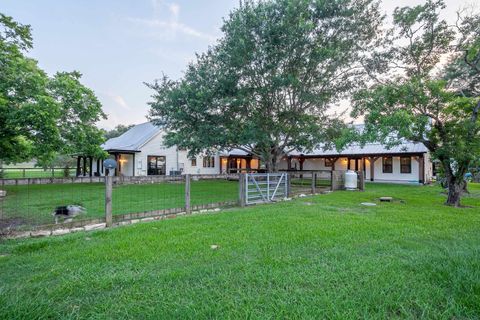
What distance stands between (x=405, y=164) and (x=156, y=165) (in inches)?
744

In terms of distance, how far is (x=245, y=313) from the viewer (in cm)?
205

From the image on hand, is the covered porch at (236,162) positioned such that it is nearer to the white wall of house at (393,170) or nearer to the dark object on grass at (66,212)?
the white wall of house at (393,170)

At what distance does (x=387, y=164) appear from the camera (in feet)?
64.6

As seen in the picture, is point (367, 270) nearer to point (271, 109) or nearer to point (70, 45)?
point (271, 109)

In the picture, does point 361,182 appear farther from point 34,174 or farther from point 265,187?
point 34,174

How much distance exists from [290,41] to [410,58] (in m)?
5.13

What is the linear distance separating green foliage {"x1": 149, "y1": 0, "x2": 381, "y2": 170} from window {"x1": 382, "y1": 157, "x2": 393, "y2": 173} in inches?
387

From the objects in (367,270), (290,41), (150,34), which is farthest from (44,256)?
(150,34)

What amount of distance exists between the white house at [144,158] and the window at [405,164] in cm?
1423

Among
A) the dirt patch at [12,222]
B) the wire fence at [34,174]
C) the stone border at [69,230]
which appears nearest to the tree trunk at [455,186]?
the stone border at [69,230]

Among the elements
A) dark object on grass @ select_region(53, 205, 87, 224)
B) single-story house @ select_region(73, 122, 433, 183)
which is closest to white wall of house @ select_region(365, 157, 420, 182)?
single-story house @ select_region(73, 122, 433, 183)

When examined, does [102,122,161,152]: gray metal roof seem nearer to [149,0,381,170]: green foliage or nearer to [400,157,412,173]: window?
[149,0,381,170]: green foliage

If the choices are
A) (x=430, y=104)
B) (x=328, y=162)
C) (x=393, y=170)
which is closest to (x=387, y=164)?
(x=393, y=170)

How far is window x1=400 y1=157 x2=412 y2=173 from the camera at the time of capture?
1845 centimetres
